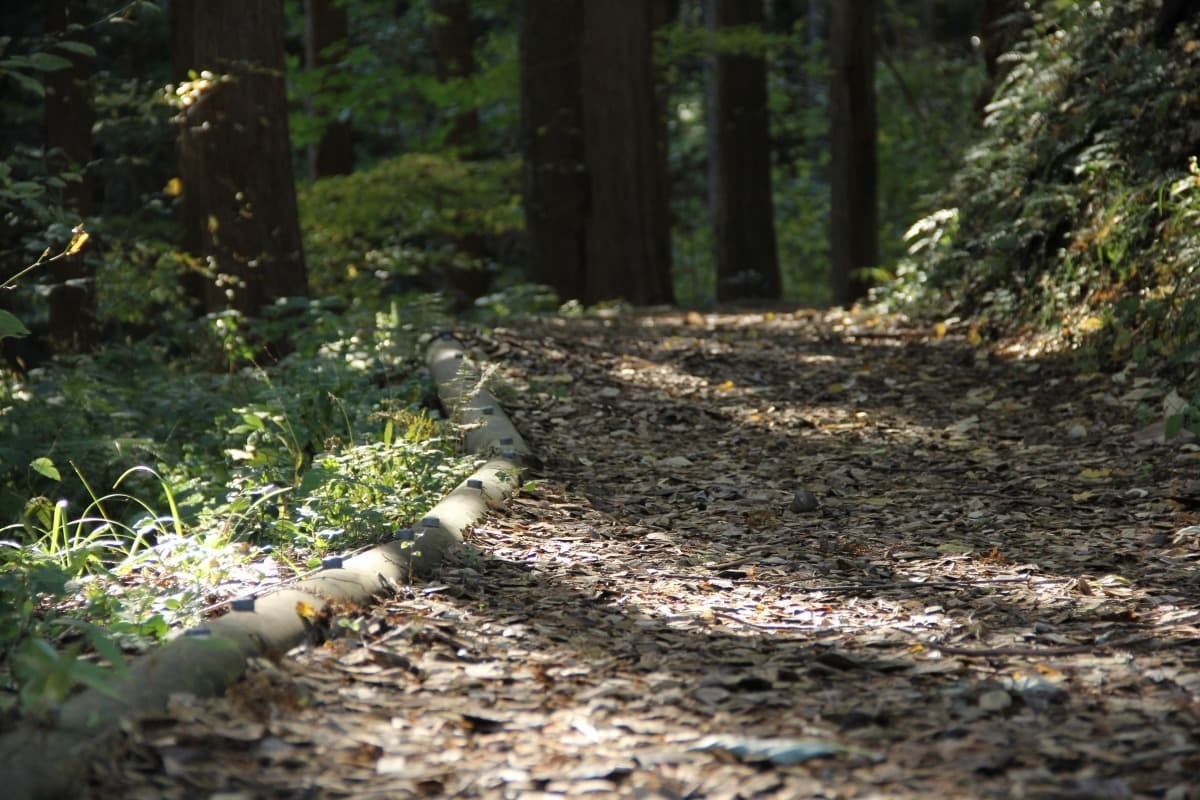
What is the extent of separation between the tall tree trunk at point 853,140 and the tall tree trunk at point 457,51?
19.6 ft

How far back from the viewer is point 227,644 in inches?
103

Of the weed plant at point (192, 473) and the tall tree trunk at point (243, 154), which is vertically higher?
the tall tree trunk at point (243, 154)

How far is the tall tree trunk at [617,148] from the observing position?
40.9 ft

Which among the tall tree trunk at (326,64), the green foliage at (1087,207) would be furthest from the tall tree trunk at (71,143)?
the green foliage at (1087,207)

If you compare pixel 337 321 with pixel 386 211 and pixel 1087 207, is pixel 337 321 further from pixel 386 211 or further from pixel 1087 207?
pixel 1087 207

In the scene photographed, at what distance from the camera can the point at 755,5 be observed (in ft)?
50.7

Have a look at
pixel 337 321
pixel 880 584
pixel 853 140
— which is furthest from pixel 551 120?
pixel 880 584

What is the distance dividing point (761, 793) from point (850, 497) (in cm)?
291

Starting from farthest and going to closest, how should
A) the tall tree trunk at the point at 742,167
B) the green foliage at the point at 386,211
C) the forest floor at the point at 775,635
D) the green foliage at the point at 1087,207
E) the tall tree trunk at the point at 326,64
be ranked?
1. the tall tree trunk at the point at 326,64
2. the tall tree trunk at the point at 742,167
3. the green foliage at the point at 386,211
4. the green foliage at the point at 1087,207
5. the forest floor at the point at 775,635

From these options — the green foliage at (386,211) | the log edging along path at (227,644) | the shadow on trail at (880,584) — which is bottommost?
the shadow on trail at (880,584)

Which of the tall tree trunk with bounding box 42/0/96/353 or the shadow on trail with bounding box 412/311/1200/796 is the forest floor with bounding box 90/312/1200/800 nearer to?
the shadow on trail with bounding box 412/311/1200/796

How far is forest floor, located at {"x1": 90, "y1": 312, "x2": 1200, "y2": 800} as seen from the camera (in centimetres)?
238

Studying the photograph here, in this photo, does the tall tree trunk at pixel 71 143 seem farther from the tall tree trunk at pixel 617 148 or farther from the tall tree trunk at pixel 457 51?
the tall tree trunk at pixel 457 51

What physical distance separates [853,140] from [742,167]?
3209 millimetres
